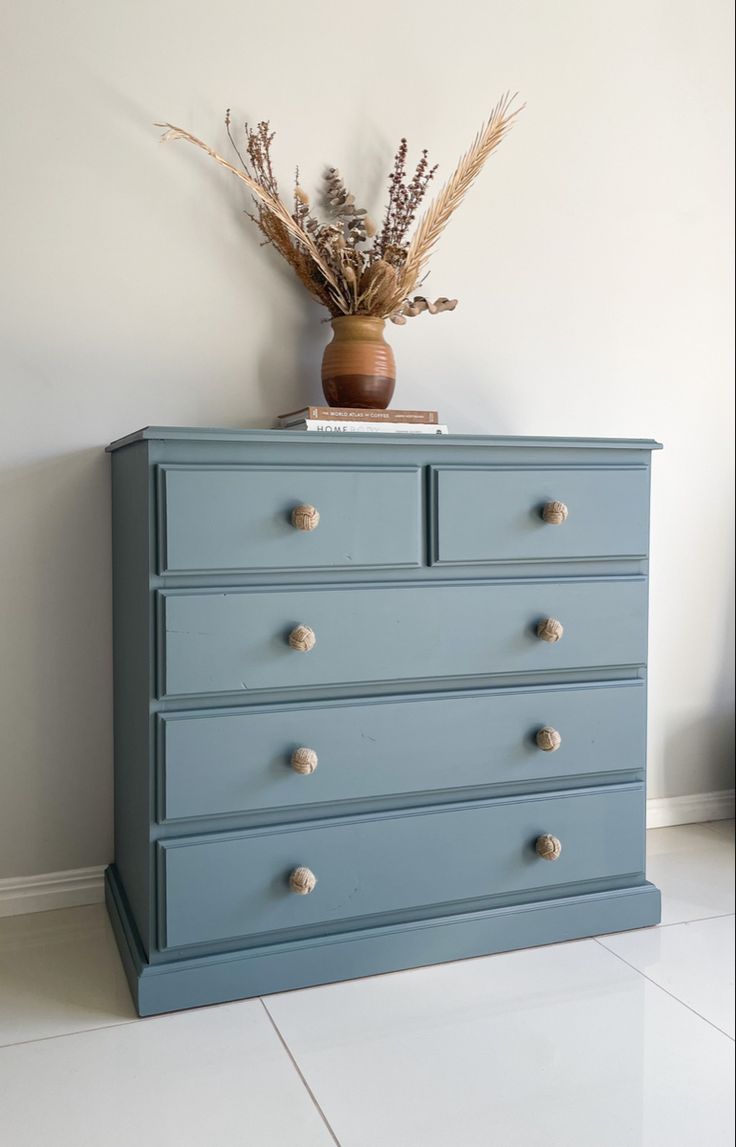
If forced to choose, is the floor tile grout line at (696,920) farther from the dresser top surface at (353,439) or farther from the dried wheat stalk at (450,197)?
the dried wheat stalk at (450,197)

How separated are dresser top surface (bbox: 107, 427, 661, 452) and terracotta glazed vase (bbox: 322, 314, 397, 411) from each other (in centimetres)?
30

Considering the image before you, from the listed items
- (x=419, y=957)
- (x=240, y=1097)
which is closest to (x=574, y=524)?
(x=419, y=957)

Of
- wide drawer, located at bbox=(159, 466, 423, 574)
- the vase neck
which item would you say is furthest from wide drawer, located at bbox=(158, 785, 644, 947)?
the vase neck

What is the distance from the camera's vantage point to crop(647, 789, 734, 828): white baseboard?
240cm

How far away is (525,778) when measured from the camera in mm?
1713

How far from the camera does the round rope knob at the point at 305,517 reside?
4.92 ft

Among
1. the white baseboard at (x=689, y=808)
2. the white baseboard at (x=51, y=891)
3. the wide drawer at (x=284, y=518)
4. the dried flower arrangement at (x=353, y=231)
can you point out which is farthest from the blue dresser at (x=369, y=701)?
the white baseboard at (x=689, y=808)

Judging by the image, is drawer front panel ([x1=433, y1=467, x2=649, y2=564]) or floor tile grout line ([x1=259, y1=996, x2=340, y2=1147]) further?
drawer front panel ([x1=433, y1=467, x2=649, y2=564])

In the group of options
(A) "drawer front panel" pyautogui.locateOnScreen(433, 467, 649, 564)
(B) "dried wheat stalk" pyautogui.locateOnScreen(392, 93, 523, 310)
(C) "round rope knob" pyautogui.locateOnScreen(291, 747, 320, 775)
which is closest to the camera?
(C) "round rope knob" pyautogui.locateOnScreen(291, 747, 320, 775)

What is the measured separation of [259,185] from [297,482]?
0.71 m

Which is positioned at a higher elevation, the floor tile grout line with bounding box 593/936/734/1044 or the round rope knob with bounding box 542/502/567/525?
the round rope knob with bounding box 542/502/567/525

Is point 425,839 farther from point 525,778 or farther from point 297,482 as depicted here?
point 297,482

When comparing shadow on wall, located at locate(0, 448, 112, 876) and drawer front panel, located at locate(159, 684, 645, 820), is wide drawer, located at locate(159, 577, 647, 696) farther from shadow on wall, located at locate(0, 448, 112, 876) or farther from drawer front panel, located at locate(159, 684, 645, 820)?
shadow on wall, located at locate(0, 448, 112, 876)

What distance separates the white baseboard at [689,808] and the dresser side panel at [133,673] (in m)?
1.31
